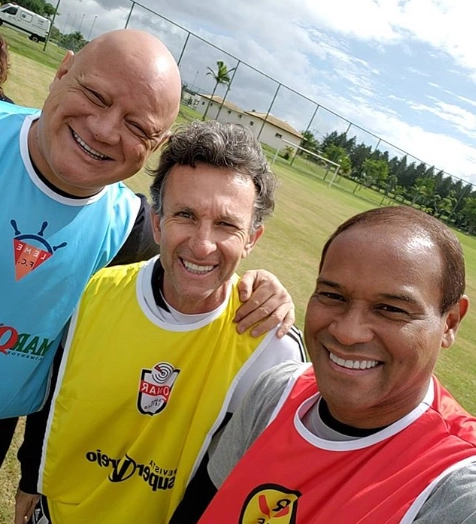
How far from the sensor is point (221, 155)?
6.22ft

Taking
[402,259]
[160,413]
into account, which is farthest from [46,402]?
[402,259]

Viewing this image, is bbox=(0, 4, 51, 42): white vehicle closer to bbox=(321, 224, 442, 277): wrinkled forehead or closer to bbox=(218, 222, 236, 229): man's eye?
bbox=(218, 222, 236, 229): man's eye

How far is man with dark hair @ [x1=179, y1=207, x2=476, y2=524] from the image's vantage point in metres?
1.22

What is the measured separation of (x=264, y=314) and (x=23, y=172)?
43.5 inches

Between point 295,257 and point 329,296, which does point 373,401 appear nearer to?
point 329,296

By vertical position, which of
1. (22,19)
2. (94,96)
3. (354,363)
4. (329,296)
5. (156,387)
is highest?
(22,19)


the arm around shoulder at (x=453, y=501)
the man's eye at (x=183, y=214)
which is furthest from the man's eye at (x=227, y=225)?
the arm around shoulder at (x=453, y=501)

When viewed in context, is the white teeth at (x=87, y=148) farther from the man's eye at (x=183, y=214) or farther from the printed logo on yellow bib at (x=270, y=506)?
the printed logo on yellow bib at (x=270, y=506)

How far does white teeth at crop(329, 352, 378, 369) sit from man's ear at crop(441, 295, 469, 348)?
0.73ft

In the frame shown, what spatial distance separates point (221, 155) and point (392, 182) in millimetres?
55584

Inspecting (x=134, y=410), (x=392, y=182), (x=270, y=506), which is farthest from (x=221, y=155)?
(x=392, y=182)

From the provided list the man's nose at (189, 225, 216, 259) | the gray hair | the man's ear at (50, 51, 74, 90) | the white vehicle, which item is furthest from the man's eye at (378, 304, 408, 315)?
the white vehicle

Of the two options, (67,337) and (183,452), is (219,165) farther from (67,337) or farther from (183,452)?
(183,452)

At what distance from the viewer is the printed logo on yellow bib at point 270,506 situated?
4.43ft
